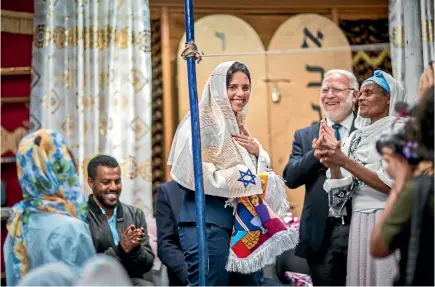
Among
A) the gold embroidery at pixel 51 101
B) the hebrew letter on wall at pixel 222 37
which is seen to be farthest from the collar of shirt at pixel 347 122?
the gold embroidery at pixel 51 101

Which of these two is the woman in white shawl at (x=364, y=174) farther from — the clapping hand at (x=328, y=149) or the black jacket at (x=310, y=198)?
the black jacket at (x=310, y=198)

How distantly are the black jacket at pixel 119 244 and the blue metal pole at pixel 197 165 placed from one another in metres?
0.69

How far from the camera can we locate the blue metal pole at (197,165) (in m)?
2.62

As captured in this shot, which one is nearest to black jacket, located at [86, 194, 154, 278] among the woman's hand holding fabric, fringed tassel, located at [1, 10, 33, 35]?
the woman's hand holding fabric

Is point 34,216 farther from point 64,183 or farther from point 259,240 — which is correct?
point 259,240

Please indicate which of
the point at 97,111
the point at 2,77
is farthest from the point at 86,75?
the point at 2,77

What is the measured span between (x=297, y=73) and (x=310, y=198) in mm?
978

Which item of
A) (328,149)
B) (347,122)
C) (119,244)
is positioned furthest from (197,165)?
(119,244)

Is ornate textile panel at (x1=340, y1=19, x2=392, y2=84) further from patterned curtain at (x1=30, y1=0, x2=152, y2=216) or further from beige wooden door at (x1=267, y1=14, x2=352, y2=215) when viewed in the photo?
patterned curtain at (x1=30, y1=0, x2=152, y2=216)

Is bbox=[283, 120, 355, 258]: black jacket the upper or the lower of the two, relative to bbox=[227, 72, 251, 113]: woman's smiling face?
lower

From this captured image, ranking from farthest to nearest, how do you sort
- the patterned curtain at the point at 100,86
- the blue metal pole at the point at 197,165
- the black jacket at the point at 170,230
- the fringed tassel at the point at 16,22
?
1. the fringed tassel at the point at 16,22
2. the patterned curtain at the point at 100,86
3. the black jacket at the point at 170,230
4. the blue metal pole at the point at 197,165

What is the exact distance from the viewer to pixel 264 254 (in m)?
2.79

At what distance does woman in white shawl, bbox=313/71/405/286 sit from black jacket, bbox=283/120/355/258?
105 mm

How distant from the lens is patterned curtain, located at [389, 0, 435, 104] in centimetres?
313
